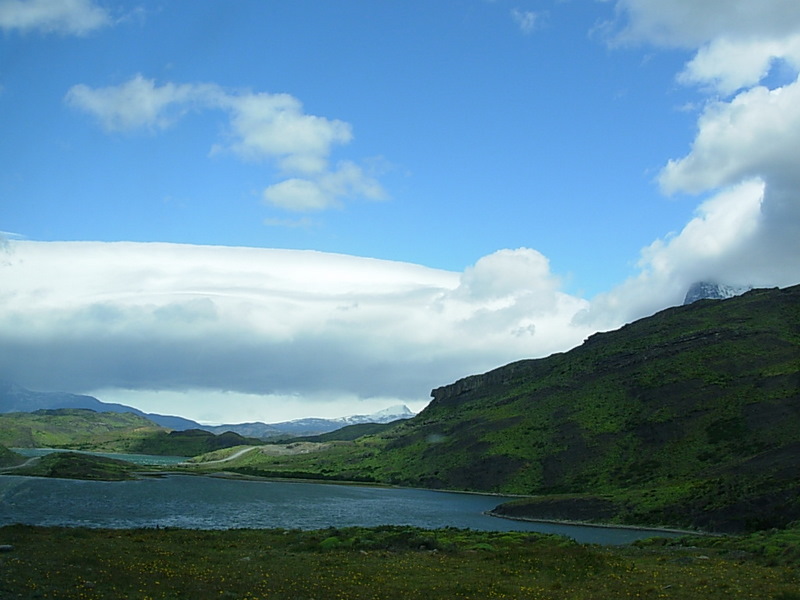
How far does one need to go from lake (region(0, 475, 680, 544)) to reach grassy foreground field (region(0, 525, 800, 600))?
39.8 meters

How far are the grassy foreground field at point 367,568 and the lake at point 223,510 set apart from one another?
39.8m

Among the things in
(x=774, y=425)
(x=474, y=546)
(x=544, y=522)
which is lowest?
(x=544, y=522)

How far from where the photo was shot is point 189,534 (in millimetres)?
75125

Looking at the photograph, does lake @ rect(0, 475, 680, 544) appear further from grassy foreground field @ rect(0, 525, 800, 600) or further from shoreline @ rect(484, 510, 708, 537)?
grassy foreground field @ rect(0, 525, 800, 600)

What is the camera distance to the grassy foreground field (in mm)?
40750

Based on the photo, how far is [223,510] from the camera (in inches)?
5482

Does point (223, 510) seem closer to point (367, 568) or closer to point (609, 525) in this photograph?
point (609, 525)

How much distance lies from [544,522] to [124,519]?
90014 millimetres

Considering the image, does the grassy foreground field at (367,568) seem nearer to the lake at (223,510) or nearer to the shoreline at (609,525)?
the lake at (223,510)

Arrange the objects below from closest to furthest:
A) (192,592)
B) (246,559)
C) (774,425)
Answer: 1. (192,592)
2. (246,559)
3. (774,425)

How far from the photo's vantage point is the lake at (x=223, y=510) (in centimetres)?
11100

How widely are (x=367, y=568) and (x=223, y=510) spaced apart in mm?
96736

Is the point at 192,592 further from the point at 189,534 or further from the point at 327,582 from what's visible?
the point at 189,534

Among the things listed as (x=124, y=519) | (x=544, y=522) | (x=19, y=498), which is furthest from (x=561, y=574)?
(x=19, y=498)
